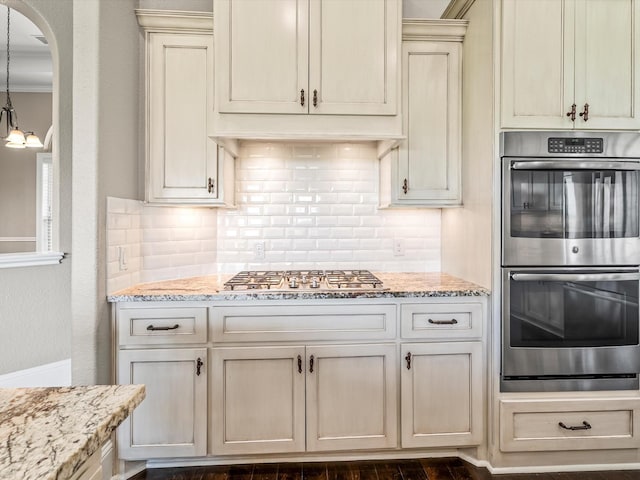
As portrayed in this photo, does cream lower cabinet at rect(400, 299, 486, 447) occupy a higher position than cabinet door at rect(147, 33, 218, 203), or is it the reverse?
cabinet door at rect(147, 33, 218, 203)

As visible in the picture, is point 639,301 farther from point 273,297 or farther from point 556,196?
point 273,297

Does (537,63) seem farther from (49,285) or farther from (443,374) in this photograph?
(49,285)

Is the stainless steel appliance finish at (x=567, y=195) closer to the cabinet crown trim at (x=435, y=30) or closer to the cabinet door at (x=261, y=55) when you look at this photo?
the cabinet crown trim at (x=435, y=30)

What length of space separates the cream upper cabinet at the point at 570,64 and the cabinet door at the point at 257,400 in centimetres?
171

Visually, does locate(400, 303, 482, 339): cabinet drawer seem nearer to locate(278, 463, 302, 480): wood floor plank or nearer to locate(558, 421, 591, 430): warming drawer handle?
locate(558, 421, 591, 430): warming drawer handle

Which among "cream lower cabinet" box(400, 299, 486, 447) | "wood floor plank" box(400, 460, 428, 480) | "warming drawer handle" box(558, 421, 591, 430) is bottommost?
"wood floor plank" box(400, 460, 428, 480)

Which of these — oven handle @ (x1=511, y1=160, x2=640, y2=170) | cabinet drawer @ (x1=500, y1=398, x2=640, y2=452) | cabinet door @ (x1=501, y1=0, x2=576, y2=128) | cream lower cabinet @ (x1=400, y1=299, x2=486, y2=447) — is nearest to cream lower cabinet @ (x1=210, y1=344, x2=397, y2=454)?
cream lower cabinet @ (x1=400, y1=299, x2=486, y2=447)

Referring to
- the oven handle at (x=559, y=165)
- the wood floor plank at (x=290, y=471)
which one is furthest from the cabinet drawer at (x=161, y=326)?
the oven handle at (x=559, y=165)

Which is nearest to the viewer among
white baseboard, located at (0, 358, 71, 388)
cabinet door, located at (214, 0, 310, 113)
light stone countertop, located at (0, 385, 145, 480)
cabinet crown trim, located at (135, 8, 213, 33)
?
light stone countertop, located at (0, 385, 145, 480)

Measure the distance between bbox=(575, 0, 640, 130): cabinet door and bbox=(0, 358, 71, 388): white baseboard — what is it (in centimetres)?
388

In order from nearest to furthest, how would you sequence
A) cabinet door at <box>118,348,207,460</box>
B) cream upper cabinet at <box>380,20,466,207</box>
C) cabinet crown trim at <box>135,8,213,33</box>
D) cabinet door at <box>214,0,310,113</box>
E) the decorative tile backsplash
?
cabinet door at <box>118,348,207,460</box> < cabinet door at <box>214,0,310,113</box> < cabinet crown trim at <box>135,8,213,33</box> < cream upper cabinet at <box>380,20,466,207</box> < the decorative tile backsplash

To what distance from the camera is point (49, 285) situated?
2.84 meters

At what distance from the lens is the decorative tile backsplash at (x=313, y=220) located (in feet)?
8.52

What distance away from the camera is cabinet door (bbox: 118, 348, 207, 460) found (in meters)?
1.90
